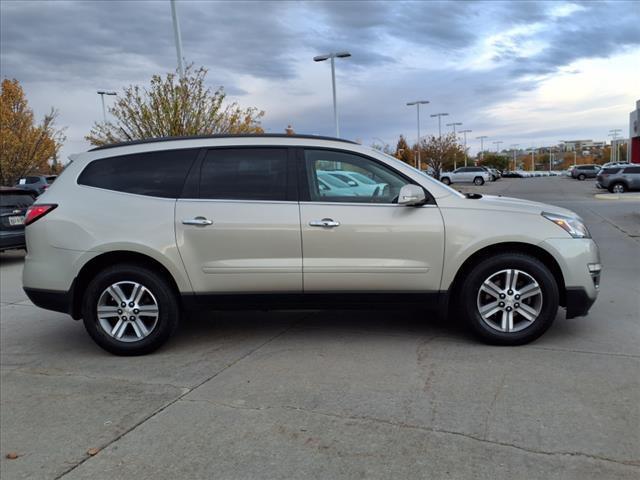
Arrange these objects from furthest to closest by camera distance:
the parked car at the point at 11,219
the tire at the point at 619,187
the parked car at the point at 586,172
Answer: the parked car at the point at 586,172 < the tire at the point at 619,187 < the parked car at the point at 11,219

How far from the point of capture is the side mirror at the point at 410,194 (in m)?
4.36

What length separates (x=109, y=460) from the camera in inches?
118

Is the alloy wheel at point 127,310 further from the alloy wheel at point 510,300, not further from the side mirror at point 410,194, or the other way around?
the alloy wheel at point 510,300

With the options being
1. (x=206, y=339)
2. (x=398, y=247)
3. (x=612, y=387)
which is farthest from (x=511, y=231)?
(x=206, y=339)

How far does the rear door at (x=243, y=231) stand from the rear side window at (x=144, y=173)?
170mm

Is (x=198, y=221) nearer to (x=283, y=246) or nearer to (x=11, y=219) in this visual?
(x=283, y=246)

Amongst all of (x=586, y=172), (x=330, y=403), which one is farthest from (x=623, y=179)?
(x=330, y=403)

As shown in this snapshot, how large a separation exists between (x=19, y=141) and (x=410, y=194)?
952 inches

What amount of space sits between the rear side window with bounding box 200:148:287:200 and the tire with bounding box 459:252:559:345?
70.2 inches

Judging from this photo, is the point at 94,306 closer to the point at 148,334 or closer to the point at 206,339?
the point at 148,334

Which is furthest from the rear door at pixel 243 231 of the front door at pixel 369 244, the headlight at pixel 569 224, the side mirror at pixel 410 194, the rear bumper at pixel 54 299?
the headlight at pixel 569 224

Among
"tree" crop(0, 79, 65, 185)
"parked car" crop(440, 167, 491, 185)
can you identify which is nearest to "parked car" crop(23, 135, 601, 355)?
"tree" crop(0, 79, 65, 185)

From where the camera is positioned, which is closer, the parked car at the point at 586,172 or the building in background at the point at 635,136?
the parked car at the point at 586,172

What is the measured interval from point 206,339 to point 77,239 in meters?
1.45
